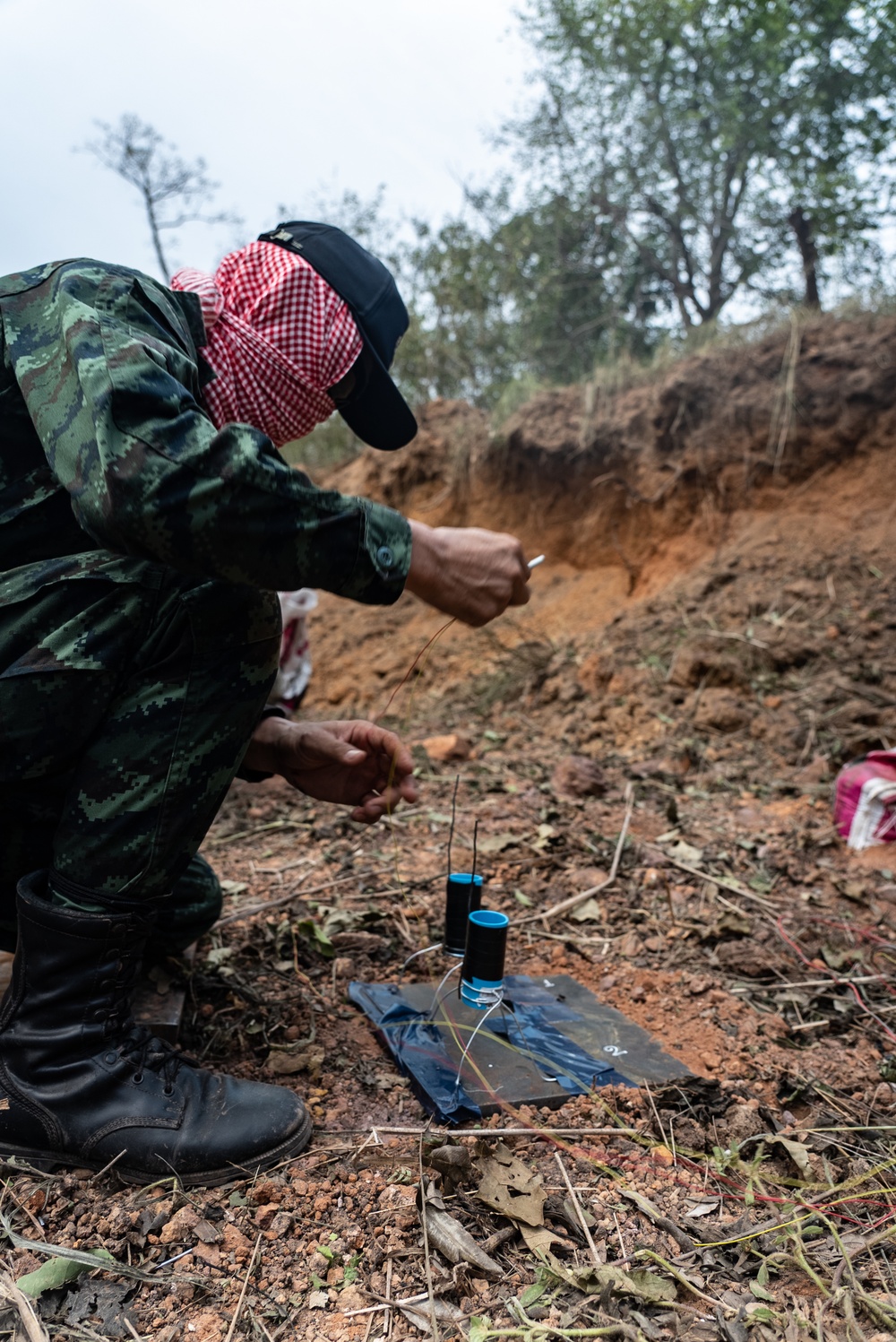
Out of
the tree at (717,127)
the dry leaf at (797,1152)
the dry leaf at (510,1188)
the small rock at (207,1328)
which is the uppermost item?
the tree at (717,127)

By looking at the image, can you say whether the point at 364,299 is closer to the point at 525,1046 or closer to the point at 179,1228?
the point at 525,1046

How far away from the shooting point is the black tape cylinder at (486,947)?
185cm

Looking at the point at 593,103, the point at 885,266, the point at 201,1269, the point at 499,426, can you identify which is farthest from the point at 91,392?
the point at 593,103

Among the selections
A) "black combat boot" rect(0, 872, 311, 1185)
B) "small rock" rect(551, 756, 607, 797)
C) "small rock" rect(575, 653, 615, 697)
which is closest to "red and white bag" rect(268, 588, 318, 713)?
"small rock" rect(575, 653, 615, 697)

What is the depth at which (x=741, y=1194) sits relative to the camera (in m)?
1.51

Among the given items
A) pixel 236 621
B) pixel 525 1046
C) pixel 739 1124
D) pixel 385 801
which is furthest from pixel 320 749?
pixel 739 1124

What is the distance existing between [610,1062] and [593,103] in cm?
1245

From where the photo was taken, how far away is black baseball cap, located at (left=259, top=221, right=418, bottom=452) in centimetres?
187

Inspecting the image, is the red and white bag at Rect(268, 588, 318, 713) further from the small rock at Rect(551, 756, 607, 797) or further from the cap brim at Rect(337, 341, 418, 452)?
the cap brim at Rect(337, 341, 418, 452)

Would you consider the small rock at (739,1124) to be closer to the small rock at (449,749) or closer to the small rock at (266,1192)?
the small rock at (266,1192)

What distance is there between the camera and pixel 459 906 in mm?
2082

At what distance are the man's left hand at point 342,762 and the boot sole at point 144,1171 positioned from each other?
764 millimetres

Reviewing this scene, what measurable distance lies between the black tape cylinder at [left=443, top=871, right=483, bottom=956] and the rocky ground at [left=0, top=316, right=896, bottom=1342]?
0.28 m

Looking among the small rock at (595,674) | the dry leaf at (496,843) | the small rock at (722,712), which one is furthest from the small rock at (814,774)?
the small rock at (595,674)
